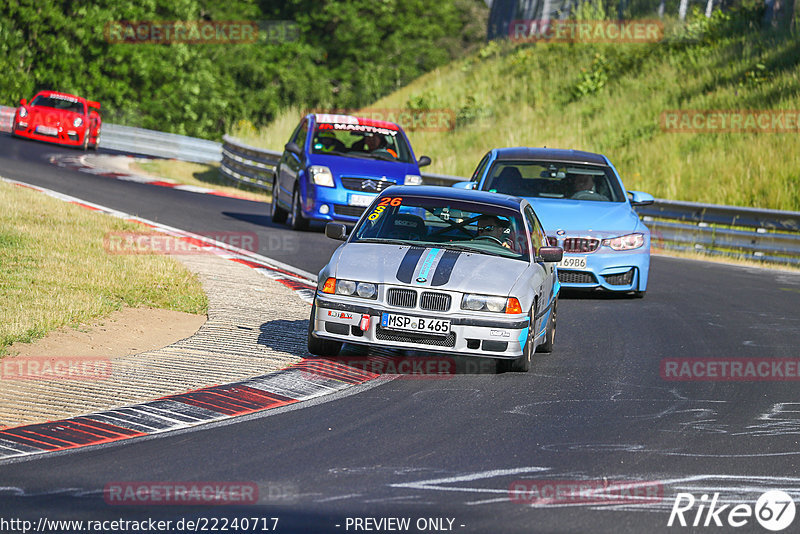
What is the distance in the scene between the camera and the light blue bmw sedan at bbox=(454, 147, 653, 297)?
543 inches

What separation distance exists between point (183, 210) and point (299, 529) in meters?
16.1

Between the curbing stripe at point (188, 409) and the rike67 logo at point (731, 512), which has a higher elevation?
the rike67 logo at point (731, 512)

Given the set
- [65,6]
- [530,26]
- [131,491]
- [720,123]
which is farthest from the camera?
[65,6]

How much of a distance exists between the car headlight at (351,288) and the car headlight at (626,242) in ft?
17.4

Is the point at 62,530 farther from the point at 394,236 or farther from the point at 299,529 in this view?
the point at 394,236

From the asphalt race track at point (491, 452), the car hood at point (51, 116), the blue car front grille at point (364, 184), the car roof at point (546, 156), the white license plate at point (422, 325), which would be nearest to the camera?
the asphalt race track at point (491, 452)

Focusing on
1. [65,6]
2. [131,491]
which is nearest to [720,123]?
[131,491]

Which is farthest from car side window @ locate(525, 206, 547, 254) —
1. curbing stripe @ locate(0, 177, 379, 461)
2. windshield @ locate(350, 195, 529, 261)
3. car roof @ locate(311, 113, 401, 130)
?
car roof @ locate(311, 113, 401, 130)

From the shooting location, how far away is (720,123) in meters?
29.0

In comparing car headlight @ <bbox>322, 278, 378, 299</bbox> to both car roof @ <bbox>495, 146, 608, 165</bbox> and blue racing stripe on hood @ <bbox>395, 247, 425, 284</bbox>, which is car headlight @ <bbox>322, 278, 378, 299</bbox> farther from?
car roof @ <bbox>495, 146, 608, 165</bbox>

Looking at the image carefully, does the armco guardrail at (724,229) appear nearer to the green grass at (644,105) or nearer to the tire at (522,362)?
the green grass at (644,105)

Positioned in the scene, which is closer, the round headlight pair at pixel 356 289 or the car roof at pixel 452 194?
the round headlight pair at pixel 356 289

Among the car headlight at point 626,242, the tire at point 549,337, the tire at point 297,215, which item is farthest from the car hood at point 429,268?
the tire at point 297,215

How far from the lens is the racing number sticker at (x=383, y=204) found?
10422mm
